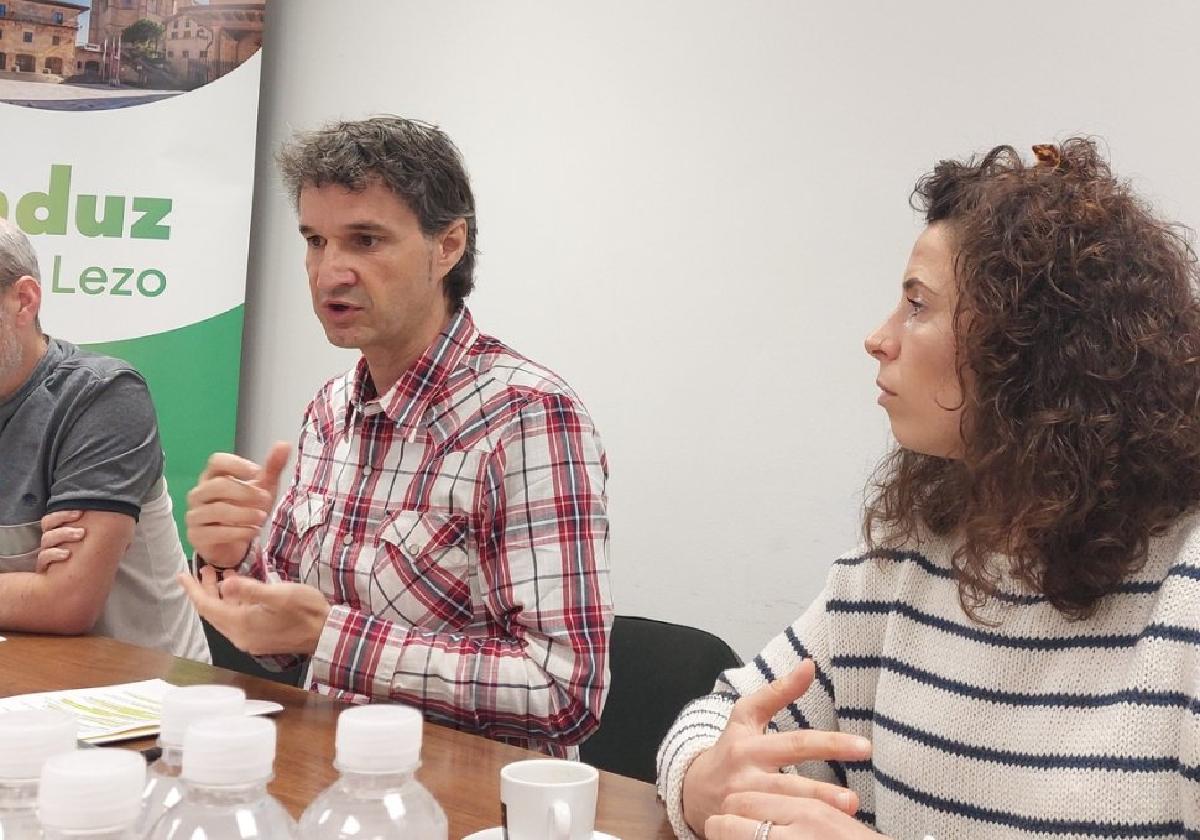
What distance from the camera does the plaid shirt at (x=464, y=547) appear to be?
1728 mm

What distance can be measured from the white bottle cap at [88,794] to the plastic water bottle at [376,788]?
0.13 m

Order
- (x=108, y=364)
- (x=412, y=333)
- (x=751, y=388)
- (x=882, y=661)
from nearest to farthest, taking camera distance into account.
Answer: (x=882, y=661), (x=412, y=333), (x=108, y=364), (x=751, y=388)

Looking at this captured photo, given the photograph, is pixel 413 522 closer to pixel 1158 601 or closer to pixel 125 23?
pixel 1158 601

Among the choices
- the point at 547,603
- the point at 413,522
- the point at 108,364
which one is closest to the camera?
the point at 547,603

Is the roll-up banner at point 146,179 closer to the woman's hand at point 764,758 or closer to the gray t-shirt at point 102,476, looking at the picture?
the gray t-shirt at point 102,476

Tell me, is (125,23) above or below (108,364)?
above

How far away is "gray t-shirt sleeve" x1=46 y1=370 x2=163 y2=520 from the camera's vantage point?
7.36 feet

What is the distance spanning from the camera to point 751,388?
2717 mm

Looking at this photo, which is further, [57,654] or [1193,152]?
[1193,152]

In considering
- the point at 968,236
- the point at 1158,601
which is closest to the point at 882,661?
the point at 1158,601

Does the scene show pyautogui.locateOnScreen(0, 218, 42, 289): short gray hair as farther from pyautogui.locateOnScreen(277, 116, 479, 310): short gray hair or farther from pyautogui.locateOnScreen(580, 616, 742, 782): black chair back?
pyautogui.locateOnScreen(580, 616, 742, 782): black chair back

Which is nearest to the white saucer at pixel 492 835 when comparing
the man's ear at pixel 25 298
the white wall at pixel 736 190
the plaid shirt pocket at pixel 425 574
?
the plaid shirt pocket at pixel 425 574

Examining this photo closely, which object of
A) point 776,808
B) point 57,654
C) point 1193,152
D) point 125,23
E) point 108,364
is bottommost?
point 57,654

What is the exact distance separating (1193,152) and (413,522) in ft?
4.73
